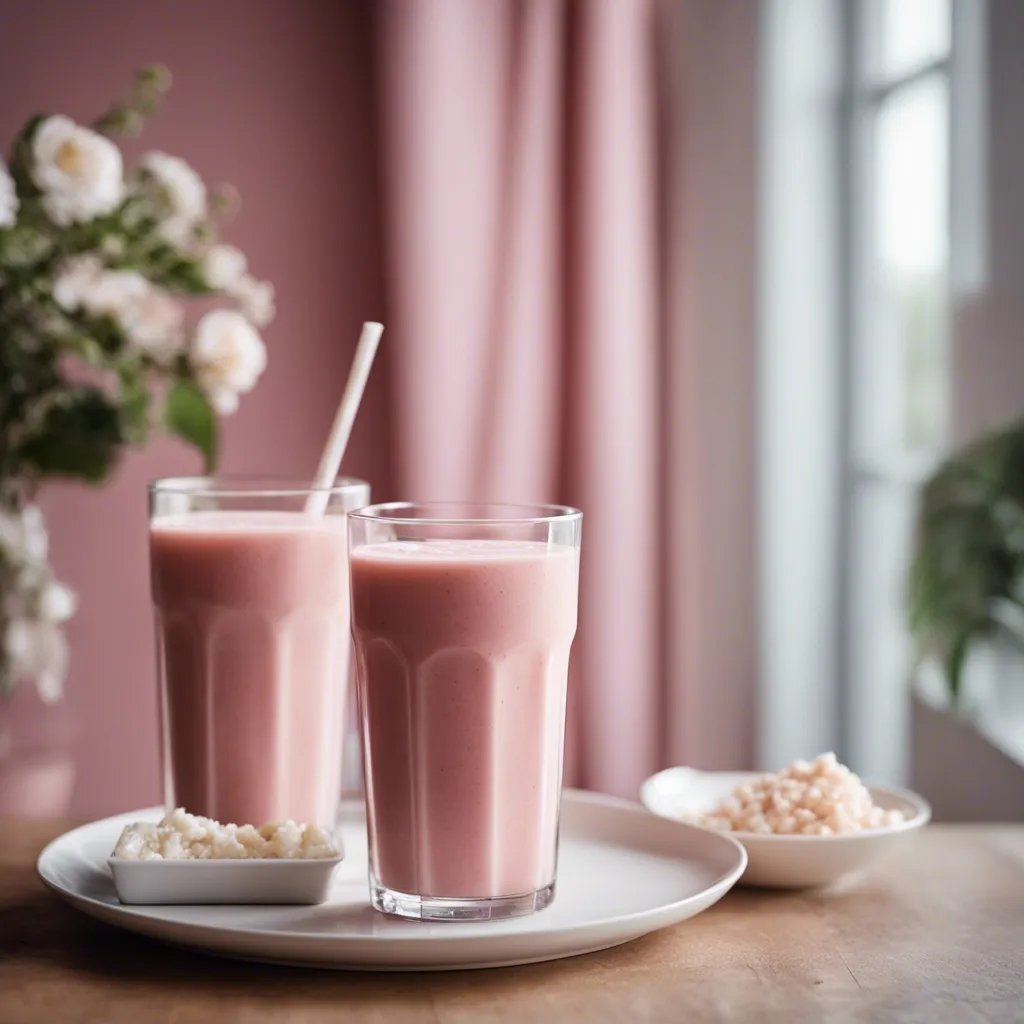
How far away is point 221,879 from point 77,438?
0.65 meters

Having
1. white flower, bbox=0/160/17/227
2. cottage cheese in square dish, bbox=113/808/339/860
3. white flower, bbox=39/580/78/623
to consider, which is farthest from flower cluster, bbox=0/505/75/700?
cottage cheese in square dish, bbox=113/808/339/860

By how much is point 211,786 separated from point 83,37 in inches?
81.0

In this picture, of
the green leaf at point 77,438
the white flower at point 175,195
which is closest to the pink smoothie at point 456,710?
the green leaf at point 77,438

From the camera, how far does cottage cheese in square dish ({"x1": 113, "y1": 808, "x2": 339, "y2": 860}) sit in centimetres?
87

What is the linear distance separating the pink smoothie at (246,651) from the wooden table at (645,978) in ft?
0.48

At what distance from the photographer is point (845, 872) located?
97 cm

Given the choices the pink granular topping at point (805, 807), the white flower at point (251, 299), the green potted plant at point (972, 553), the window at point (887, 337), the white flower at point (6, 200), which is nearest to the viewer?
the pink granular topping at point (805, 807)

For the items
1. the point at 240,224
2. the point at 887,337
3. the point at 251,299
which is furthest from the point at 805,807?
the point at 240,224

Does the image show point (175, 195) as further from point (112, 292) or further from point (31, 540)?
point (31, 540)

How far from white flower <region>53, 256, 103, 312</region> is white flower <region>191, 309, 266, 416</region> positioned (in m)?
0.12

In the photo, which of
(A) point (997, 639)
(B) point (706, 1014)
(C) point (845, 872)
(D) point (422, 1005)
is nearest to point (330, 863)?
(D) point (422, 1005)

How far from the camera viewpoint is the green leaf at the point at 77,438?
1.38 meters

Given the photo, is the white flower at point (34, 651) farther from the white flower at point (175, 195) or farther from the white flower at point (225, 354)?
the white flower at point (175, 195)

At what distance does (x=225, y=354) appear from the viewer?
145 centimetres
